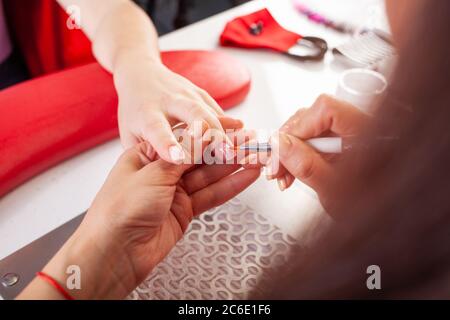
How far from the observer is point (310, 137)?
0.66 m

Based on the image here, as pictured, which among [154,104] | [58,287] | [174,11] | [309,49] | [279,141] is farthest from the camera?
[174,11]

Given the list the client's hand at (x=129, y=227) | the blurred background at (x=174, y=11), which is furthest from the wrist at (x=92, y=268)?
the blurred background at (x=174, y=11)

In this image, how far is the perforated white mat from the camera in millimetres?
604

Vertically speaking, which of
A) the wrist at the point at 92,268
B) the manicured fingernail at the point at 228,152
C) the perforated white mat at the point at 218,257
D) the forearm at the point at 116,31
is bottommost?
the perforated white mat at the point at 218,257

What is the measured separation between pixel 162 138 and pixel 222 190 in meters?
0.12

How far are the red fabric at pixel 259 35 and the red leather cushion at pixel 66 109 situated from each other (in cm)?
12

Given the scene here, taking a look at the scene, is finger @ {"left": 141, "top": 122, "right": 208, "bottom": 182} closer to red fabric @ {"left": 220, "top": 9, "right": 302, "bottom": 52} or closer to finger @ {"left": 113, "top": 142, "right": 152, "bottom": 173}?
finger @ {"left": 113, "top": 142, "right": 152, "bottom": 173}

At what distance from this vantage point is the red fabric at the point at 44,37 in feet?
3.31

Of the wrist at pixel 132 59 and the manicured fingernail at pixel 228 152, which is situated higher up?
the wrist at pixel 132 59

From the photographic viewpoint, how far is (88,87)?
82cm

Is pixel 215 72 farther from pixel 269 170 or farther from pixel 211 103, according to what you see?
pixel 269 170

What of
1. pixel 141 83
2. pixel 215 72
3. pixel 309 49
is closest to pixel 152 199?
pixel 141 83

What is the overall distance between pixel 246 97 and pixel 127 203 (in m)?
0.41

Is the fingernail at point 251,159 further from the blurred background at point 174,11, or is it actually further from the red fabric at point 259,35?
the blurred background at point 174,11
